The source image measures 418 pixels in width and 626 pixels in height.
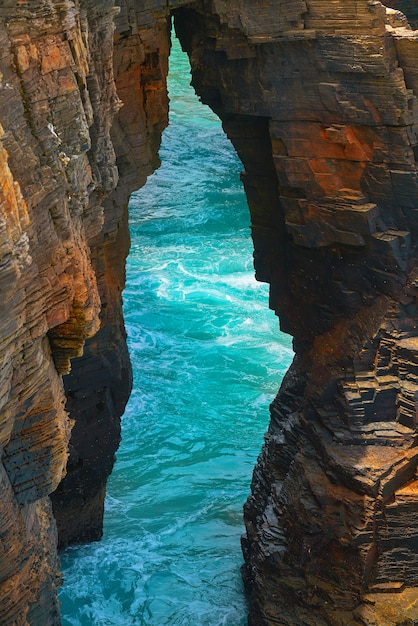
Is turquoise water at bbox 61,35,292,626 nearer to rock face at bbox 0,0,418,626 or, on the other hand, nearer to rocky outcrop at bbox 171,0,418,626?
rock face at bbox 0,0,418,626

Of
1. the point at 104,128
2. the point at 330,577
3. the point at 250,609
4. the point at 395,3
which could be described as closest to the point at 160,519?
the point at 250,609

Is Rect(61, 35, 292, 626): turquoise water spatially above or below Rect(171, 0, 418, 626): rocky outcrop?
below

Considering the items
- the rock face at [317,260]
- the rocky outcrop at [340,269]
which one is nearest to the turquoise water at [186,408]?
the rock face at [317,260]

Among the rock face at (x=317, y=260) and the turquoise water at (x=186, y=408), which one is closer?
the rock face at (x=317, y=260)

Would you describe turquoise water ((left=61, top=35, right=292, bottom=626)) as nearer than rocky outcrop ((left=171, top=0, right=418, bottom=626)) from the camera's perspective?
No

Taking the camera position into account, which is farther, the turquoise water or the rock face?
the turquoise water

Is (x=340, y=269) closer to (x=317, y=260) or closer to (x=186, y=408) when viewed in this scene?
(x=317, y=260)

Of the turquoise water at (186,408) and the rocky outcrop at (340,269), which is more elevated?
the rocky outcrop at (340,269)

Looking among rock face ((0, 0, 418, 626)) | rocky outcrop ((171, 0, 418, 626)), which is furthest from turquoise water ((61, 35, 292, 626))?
rocky outcrop ((171, 0, 418, 626))

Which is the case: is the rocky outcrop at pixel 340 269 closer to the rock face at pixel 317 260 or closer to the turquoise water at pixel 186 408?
the rock face at pixel 317 260
